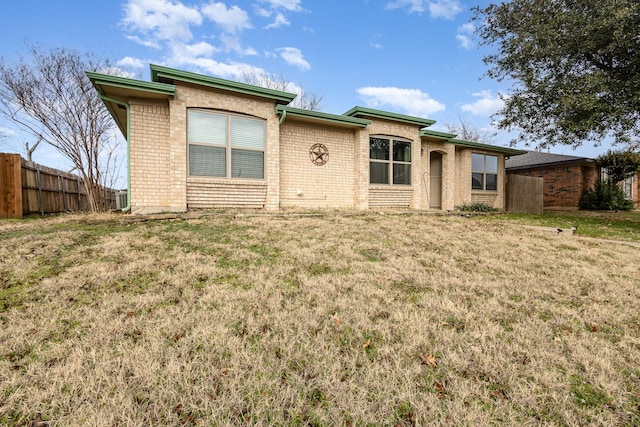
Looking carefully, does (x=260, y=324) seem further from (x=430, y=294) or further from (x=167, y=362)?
(x=430, y=294)

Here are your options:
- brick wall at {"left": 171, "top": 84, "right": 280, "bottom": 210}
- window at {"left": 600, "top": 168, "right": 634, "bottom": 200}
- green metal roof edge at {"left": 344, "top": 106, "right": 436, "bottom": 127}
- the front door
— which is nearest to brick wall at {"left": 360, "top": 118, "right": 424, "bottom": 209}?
green metal roof edge at {"left": 344, "top": 106, "right": 436, "bottom": 127}

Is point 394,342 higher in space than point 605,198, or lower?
lower

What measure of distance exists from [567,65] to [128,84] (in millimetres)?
13612

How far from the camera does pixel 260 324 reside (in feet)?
7.34

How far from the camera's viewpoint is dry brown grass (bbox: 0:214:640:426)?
1.46 m

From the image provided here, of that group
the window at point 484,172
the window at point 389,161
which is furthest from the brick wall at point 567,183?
the window at point 389,161

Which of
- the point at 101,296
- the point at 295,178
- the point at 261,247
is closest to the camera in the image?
the point at 101,296

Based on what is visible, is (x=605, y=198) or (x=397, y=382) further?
(x=605, y=198)

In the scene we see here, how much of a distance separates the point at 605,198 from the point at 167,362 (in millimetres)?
21219

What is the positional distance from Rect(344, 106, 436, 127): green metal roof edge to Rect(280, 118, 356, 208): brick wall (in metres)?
0.69

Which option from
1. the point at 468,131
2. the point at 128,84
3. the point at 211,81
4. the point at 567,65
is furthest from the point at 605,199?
the point at 128,84

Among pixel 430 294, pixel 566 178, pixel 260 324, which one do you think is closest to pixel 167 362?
pixel 260 324

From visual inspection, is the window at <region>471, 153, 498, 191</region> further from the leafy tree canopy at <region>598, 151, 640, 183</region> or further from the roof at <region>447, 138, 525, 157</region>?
the leafy tree canopy at <region>598, 151, 640, 183</region>

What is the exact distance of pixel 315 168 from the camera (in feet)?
32.3
